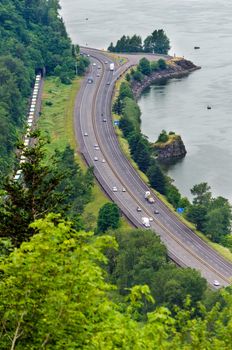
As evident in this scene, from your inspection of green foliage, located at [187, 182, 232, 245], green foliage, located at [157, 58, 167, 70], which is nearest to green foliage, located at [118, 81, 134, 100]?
green foliage, located at [157, 58, 167, 70]

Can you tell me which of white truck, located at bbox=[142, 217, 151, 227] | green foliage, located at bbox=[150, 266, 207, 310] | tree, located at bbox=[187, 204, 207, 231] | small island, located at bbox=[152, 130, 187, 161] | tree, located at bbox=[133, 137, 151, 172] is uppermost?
small island, located at bbox=[152, 130, 187, 161]

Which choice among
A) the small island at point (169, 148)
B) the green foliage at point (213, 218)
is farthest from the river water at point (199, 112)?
the green foliage at point (213, 218)

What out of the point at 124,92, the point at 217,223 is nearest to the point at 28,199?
the point at 217,223

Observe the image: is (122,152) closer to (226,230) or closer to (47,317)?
(226,230)

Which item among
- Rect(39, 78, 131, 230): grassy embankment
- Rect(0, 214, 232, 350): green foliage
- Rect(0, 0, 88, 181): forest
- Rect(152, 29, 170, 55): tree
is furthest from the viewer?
Rect(152, 29, 170, 55): tree

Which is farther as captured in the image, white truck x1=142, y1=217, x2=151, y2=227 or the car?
white truck x1=142, y1=217, x2=151, y2=227

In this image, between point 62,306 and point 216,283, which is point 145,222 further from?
point 62,306

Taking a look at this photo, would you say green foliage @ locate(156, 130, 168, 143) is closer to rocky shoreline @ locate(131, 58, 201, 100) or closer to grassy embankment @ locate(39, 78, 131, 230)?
grassy embankment @ locate(39, 78, 131, 230)

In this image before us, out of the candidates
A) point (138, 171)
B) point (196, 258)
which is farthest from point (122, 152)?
point (196, 258)

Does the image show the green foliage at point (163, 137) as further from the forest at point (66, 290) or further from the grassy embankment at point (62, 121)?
the forest at point (66, 290)
